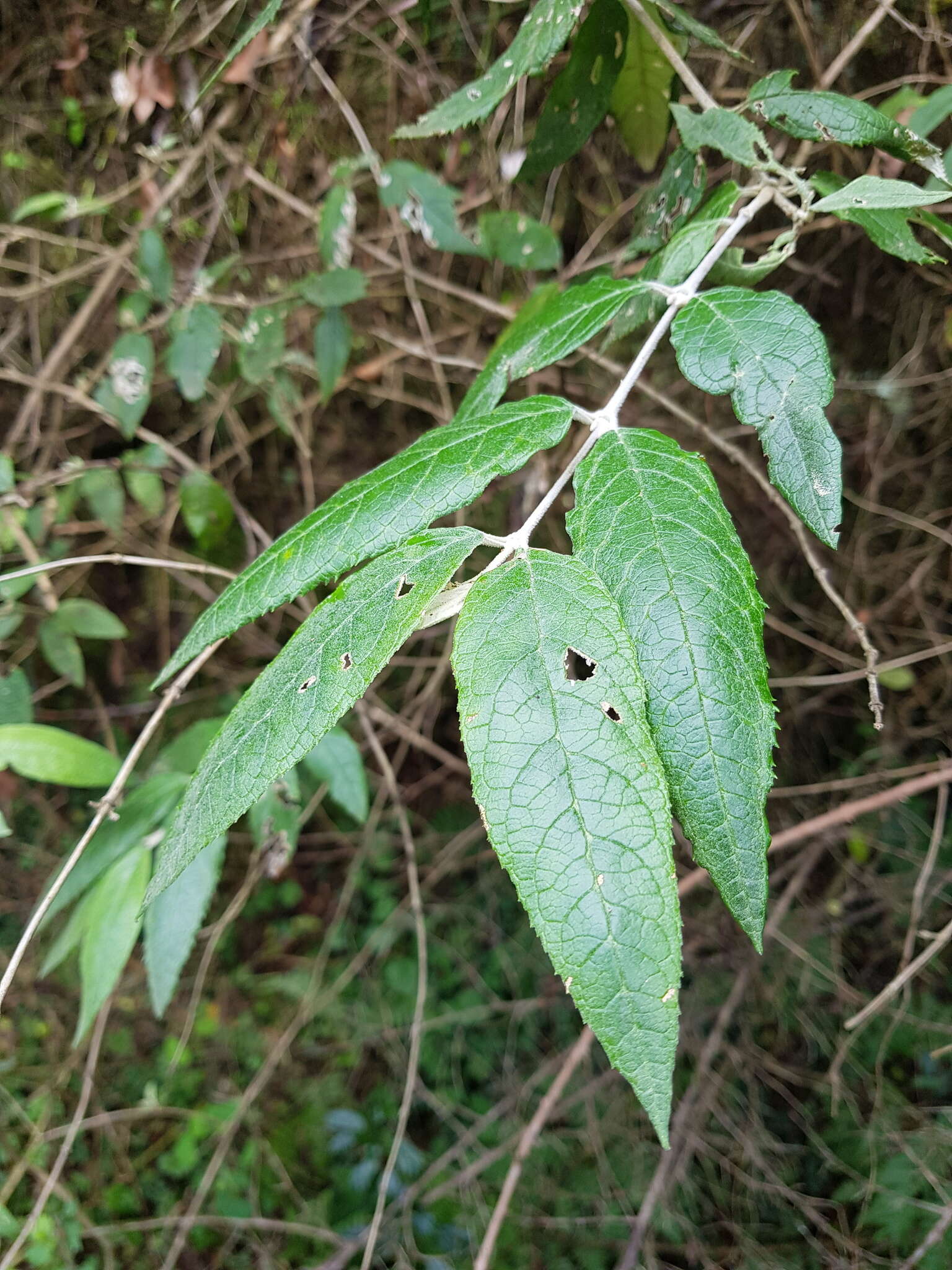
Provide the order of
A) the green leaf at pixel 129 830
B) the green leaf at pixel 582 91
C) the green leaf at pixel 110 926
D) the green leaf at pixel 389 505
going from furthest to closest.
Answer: the green leaf at pixel 129 830 < the green leaf at pixel 110 926 < the green leaf at pixel 582 91 < the green leaf at pixel 389 505

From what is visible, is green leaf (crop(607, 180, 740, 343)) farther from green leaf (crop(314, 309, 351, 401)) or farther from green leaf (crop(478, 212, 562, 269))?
green leaf (crop(314, 309, 351, 401))

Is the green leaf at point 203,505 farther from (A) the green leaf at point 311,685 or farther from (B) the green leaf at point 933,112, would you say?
(B) the green leaf at point 933,112

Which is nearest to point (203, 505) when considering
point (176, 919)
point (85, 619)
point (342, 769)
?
point (85, 619)

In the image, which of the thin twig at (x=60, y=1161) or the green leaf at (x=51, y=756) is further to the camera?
the thin twig at (x=60, y=1161)

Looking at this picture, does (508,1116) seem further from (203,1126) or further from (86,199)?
(86,199)

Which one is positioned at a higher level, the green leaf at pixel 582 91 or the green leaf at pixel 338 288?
the green leaf at pixel 582 91

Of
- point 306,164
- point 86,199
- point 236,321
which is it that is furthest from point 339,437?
point 86,199

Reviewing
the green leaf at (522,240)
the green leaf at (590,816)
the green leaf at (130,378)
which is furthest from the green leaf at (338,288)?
the green leaf at (590,816)
